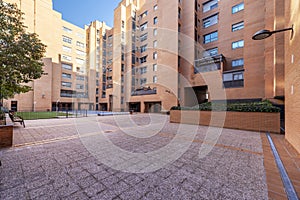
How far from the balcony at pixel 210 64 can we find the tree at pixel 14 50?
16.1 metres

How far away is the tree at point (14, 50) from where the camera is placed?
182 inches

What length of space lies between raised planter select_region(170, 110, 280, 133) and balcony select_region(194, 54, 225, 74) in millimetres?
8985

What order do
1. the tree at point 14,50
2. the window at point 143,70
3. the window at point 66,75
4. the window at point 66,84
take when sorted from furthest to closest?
the window at point 66,75
the window at point 66,84
the window at point 143,70
the tree at point 14,50

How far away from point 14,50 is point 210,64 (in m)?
17.1

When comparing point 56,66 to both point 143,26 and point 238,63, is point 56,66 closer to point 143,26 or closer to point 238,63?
point 143,26

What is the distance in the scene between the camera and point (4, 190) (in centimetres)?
203

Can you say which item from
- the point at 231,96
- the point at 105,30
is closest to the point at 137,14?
→ the point at 105,30

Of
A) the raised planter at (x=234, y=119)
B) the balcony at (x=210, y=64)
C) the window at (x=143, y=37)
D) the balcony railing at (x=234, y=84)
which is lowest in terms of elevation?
the raised planter at (x=234, y=119)

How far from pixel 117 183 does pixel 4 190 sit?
178 centimetres

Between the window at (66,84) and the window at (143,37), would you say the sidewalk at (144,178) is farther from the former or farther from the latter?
the window at (66,84)

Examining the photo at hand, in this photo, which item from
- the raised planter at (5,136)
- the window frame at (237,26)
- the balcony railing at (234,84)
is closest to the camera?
the raised planter at (5,136)

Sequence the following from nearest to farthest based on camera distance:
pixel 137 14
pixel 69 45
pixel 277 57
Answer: pixel 277 57 → pixel 137 14 → pixel 69 45

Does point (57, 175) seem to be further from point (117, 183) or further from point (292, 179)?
point (292, 179)

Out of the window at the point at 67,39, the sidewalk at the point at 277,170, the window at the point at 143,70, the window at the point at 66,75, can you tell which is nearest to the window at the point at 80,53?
the window at the point at 67,39
